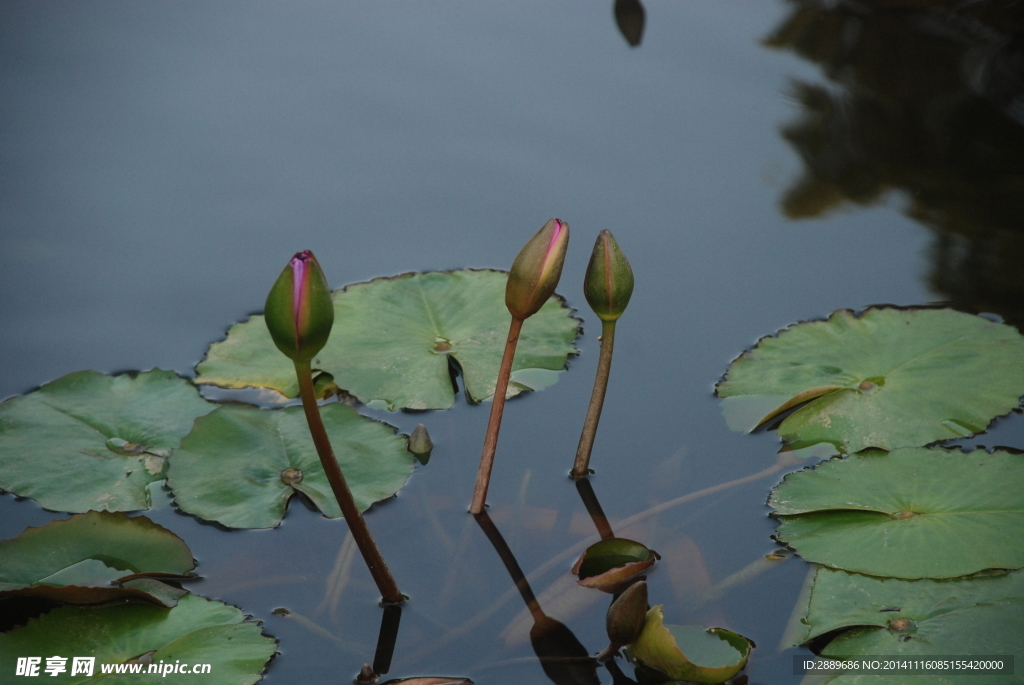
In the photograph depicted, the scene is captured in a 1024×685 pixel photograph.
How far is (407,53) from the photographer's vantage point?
11.2ft

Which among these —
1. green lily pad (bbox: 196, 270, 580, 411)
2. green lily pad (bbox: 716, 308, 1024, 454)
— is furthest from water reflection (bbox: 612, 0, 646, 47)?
green lily pad (bbox: 716, 308, 1024, 454)

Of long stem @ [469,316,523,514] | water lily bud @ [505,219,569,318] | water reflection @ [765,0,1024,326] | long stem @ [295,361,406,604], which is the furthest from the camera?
water reflection @ [765,0,1024,326]

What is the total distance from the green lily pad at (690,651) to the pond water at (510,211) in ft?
0.21

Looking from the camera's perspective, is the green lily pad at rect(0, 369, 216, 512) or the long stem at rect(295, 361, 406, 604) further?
the green lily pad at rect(0, 369, 216, 512)

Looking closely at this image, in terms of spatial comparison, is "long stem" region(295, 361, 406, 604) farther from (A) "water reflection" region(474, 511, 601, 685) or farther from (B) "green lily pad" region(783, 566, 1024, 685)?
(B) "green lily pad" region(783, 566, 1024, 685)

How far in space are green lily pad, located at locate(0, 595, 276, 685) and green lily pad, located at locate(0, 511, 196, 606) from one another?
1.2 inches

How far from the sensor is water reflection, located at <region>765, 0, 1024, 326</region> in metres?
2.42

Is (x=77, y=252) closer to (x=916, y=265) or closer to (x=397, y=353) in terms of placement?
(x=397, y=353)

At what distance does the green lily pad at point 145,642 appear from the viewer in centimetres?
131

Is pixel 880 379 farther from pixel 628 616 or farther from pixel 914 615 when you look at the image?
pixel 628 616

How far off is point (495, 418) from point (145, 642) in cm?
73

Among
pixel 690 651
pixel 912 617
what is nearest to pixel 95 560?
pixel 690 651

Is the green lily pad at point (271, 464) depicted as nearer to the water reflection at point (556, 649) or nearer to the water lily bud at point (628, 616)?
the water reflection at point (556, 649)

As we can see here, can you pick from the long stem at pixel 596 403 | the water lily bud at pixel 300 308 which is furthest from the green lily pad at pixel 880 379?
the water lily bud at pixel 300 308
